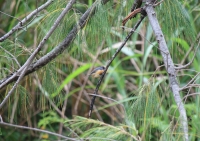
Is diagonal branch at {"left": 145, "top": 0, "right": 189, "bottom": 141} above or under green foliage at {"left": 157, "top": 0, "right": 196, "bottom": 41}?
under

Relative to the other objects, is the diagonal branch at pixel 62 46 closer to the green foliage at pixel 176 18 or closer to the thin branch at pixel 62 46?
the thin branch at pixel 62 46

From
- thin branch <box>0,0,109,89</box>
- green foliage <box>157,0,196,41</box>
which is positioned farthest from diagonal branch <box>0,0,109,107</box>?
green foliage <box>157,0,196,41</box>

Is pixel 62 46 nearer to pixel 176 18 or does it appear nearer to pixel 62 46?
pixel 62 46

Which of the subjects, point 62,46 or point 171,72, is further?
point 62,46

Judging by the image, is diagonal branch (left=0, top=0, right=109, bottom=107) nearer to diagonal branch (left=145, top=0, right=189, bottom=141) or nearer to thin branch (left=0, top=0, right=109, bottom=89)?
thin branch (left=0, top=0, right=109, bottom=89)

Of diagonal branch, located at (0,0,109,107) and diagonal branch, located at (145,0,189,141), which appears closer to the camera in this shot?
diagonal branch, located at (145,0,189,141)

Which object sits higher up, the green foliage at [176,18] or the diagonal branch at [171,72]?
the green foliage at [176,18]

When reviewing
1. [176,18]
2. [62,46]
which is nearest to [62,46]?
[62,46]

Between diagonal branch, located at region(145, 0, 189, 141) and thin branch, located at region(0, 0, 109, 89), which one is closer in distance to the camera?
diagonal branch, located at region(145, 0, 189, 141)

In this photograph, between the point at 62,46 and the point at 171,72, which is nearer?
the point at 171,72

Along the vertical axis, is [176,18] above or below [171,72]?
above

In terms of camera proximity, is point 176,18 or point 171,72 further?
point 176,18

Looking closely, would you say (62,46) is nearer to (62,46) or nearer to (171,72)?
(62,46)

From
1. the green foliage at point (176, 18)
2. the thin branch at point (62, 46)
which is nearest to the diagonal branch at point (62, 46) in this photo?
the thin branch at point (62, 46)
